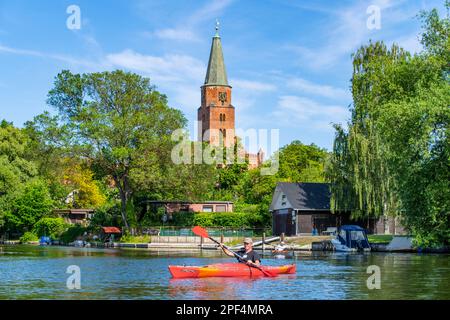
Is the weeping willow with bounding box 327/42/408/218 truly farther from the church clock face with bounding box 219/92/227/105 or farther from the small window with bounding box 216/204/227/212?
the church clock face with bounding box 219/92/227/105

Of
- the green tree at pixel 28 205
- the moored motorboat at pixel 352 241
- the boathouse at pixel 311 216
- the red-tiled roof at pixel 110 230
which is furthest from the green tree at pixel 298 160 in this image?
the moored motorboat at pixel 352 241

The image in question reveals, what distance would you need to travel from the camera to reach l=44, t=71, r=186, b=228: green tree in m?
63.1

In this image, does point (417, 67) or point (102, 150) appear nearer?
point (417, 67)

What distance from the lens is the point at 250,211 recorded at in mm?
77938

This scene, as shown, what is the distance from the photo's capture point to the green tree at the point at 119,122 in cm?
6306

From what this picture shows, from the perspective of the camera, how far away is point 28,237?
77.6m

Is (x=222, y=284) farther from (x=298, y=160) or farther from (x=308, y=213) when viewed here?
(x=298, y=160)

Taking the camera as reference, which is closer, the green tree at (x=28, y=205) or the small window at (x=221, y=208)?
the green tree at (x=28, y=205)

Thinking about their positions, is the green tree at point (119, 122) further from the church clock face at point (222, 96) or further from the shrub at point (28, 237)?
the church clock face at point (222, 96)

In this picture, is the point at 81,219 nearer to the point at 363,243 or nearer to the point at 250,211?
the point at 250,211

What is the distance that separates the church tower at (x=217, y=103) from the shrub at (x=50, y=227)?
6556 cm
